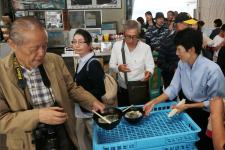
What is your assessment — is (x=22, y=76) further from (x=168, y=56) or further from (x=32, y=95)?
(x=168, y=56)

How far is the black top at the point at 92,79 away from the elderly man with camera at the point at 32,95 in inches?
28.8

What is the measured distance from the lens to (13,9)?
644 centimetres

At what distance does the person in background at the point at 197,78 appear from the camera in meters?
1.72

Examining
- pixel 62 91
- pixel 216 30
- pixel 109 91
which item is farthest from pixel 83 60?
pixel 216 30

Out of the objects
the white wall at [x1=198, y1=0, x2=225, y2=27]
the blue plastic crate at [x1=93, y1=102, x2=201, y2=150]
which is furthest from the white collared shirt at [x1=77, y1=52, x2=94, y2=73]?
the white wall at [x1=198, y1=0, x2=225, y2=27]

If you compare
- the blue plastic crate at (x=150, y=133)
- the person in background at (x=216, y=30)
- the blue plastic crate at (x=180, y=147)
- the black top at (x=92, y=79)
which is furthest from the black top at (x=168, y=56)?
the person in background at (x=216, y=30)

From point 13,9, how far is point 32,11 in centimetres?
49

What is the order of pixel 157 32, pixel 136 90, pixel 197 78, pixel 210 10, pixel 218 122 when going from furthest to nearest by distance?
1. pixel 210 10
2. pixel 157 32
3. pixel 136 90
4. pixel 197 78
5. pixel 218 122

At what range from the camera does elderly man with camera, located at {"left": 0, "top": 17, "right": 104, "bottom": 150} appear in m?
1.17

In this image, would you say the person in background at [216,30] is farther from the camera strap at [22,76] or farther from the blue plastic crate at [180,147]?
the camera strap at [22,76]

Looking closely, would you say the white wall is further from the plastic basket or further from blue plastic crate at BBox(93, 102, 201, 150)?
the plastic basket

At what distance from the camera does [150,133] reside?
53.4 inches

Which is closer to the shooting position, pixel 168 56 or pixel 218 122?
pixel 218 122

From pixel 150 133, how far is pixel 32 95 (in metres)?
0.67
